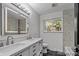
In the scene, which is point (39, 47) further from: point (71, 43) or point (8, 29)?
point (71, 43)

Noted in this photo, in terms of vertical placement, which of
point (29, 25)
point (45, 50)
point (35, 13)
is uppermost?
point (35, 13)

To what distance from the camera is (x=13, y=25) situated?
209 cm

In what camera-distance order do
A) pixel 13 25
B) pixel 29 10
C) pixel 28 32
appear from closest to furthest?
pixel 13 25
pixel 29 10
pixel 28 32

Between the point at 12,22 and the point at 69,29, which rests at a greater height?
the point at 12,22

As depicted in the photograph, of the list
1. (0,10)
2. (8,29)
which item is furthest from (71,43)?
(0,10)

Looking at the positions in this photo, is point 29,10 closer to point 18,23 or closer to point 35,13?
point 35,13

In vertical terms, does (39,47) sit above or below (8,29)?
below

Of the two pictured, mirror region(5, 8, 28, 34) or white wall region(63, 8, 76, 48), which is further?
white wall region(63, 8, 76, 48)

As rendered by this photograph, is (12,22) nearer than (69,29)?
Yes

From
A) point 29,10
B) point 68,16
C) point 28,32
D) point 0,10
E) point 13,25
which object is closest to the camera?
point 0,10

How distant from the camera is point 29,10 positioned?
2.74 metres

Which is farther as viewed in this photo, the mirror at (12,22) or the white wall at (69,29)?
the white wall at (69,29)

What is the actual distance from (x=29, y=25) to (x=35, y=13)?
16.8 inches

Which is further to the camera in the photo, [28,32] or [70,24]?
[70,24]
